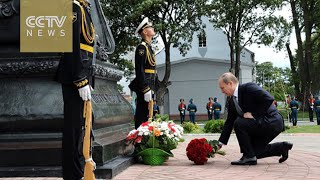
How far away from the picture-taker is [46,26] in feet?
13.1

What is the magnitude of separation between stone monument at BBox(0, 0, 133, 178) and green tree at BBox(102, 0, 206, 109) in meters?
21.8

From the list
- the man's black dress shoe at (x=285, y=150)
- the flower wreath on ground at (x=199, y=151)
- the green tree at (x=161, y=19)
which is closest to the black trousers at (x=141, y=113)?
the flower wreath on ground at (x=199, y=151)

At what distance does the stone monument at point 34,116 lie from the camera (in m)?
5.41

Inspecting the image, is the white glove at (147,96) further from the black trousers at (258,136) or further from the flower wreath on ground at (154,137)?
the black trousers at (258,136)

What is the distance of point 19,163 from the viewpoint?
5.42m

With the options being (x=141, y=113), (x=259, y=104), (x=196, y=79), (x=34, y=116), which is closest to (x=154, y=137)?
(x=141, y=113)

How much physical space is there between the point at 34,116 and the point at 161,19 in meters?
24.3

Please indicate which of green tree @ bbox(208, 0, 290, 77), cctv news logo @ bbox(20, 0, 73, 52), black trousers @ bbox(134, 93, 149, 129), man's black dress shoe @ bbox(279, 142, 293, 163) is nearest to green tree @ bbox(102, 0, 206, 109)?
green tree @ bbox(208, 0, 290, 77)

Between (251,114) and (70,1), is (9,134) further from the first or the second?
(251,114)

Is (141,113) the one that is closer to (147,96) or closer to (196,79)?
(147,96)

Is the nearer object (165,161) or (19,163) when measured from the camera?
(19,163)

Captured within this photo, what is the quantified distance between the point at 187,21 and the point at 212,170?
25720 millimetres

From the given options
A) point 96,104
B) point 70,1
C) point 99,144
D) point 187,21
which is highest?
point 187,21

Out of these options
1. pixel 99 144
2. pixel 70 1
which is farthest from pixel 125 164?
pixel 70 1
